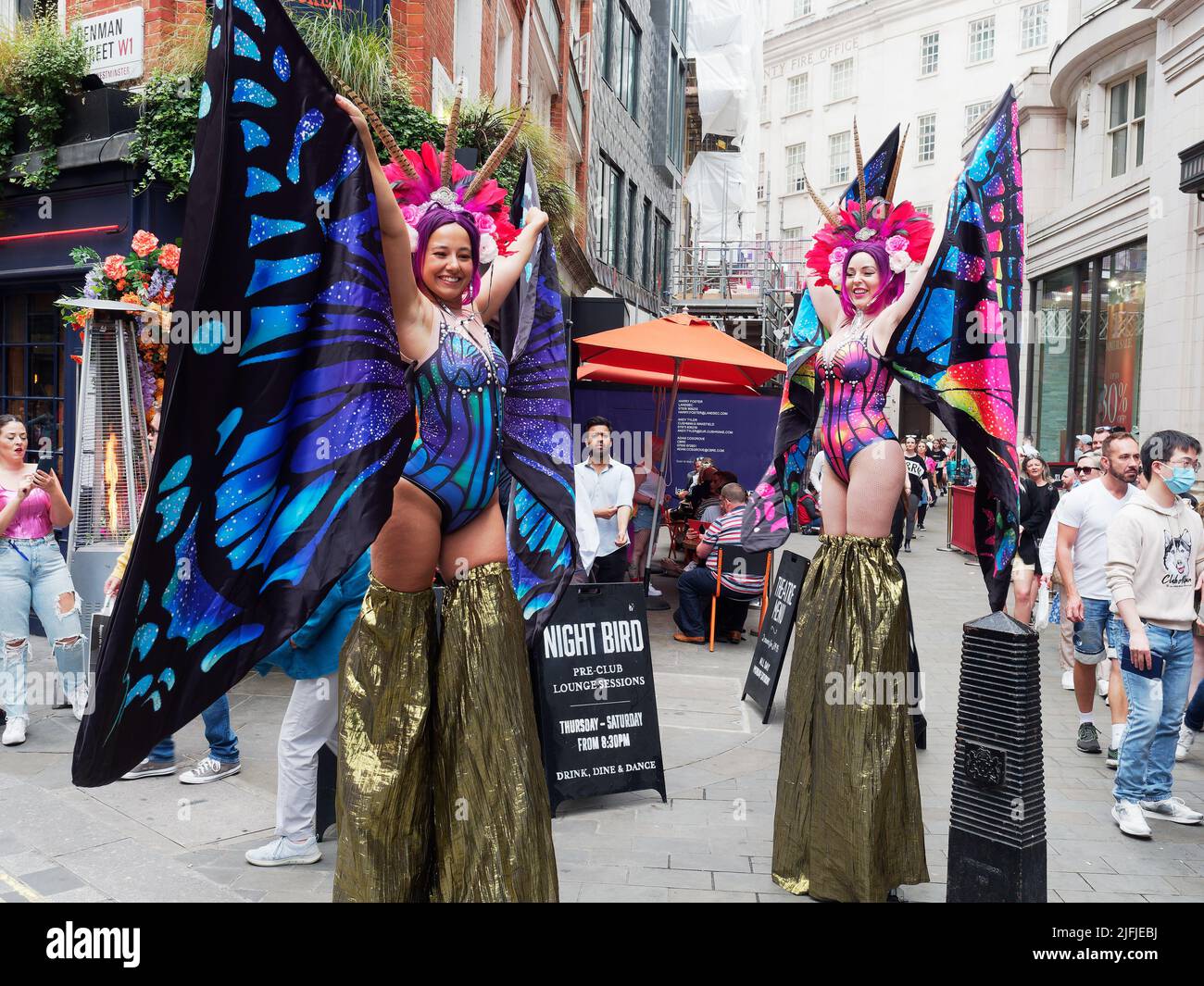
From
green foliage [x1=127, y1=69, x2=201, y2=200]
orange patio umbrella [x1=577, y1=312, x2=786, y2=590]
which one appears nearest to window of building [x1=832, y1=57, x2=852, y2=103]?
orange patio umbrella [x1=577, y1=312, x2=786, y2=590]

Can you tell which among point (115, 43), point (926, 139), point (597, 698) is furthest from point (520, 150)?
point (926, 139)

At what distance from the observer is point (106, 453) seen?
21.1 feet

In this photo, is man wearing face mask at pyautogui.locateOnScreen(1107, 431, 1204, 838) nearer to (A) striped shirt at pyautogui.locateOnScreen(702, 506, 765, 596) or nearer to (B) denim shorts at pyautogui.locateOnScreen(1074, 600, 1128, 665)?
(B) denim shorts at pyautogui.locateOnScreen(1074, 600, 1128, 665)

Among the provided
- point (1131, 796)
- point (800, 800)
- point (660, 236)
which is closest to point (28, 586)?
point (800, 800)

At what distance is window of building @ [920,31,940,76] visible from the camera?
3797cm

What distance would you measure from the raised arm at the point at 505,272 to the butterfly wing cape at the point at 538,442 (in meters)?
0.14

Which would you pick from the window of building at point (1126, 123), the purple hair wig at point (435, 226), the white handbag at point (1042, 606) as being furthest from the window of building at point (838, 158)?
the purple hair wig at point (435, 226)

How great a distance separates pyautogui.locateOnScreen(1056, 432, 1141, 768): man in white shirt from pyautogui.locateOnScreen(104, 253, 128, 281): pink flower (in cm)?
595

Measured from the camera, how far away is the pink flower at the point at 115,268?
6316 mm

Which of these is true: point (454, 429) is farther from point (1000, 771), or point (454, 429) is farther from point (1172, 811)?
point (1172, 811)

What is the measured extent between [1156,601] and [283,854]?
4.19 meters

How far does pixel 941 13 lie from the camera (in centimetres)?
3759

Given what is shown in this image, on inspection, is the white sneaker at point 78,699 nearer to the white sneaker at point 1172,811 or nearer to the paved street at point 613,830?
the paved street at point 613,830

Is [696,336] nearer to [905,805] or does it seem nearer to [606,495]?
[606,495]
